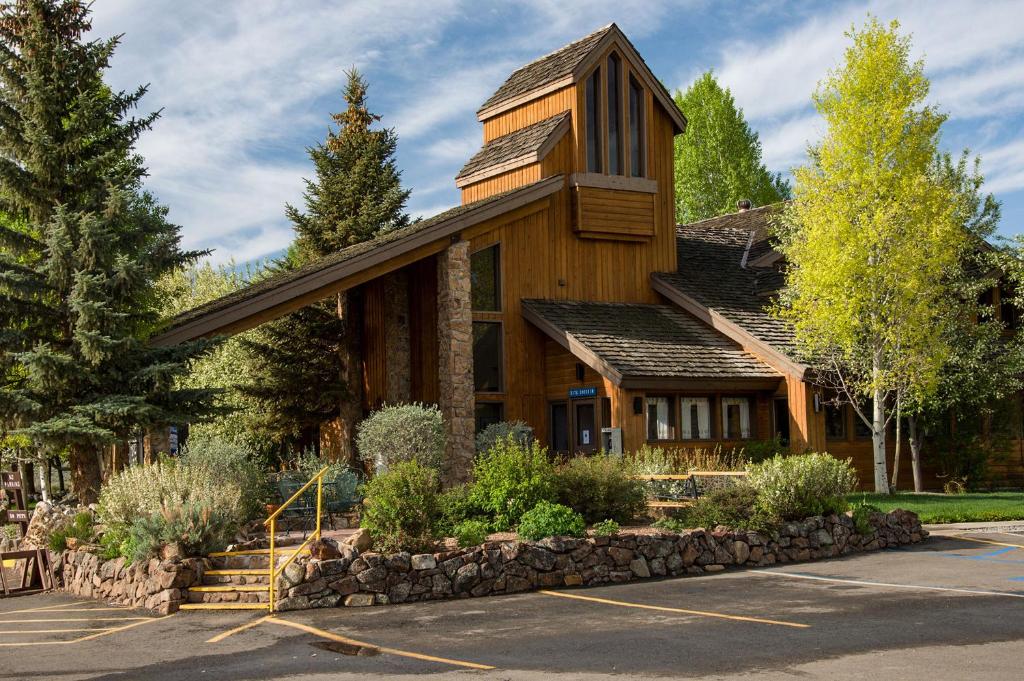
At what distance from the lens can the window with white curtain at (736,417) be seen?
24688 mm

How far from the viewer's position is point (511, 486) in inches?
616

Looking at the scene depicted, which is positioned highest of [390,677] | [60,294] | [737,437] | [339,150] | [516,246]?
[339,150]

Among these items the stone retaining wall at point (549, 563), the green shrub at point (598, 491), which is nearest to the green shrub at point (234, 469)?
the stone retaining wall at point (549, 563)

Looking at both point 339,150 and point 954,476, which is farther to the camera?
point 339,150

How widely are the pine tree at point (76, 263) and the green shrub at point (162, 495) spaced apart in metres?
2.43

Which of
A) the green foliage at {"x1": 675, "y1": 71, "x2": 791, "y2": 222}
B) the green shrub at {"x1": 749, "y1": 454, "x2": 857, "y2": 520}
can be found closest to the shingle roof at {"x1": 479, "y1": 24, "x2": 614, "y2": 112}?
the green shrub at {"x1": 749, "y1": 454, "x2": 857, "y2": 520}

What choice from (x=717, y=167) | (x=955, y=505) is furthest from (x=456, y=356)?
(x=717, y=167)

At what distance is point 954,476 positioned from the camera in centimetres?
2702

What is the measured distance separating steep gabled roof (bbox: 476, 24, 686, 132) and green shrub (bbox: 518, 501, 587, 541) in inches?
535

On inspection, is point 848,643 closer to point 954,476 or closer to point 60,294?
point 60,294

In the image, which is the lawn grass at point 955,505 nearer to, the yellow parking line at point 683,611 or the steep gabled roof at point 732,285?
the steep gabled roof at point 732,285

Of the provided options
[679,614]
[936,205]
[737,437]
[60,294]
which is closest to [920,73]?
[936,205]

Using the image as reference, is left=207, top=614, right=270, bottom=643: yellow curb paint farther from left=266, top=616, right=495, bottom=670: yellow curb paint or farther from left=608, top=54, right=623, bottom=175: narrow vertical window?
left=608, top=54, right=623, bottom=175: narrow vertical window

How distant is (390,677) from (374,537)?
494cm
